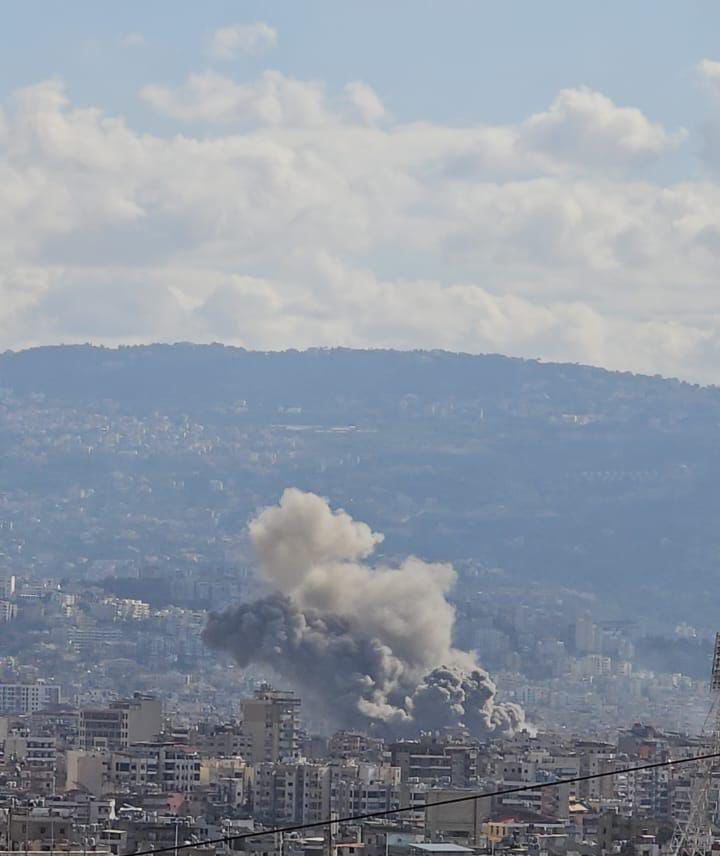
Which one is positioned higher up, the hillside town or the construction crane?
the construction crane

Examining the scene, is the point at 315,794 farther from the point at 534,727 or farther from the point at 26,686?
the point at 26,686

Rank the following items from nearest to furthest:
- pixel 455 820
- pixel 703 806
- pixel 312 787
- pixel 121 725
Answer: pixel 703 806, pixel 455 820, pixel 312 787, pixel 121 725

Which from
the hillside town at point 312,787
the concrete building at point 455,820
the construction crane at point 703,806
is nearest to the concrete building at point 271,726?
the hillside town at point 312,787

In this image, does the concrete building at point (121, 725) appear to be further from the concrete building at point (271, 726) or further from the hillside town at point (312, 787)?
the concrete building at point (271, 726)

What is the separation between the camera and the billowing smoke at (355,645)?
108 m

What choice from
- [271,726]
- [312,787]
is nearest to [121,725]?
[271,726]

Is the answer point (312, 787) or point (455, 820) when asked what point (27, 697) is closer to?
point (312, 787)

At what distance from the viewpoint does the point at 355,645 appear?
10762cm

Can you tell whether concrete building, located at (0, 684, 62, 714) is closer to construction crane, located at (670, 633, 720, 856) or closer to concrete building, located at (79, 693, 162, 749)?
concrete building, located at (79, 693, 162, 749)

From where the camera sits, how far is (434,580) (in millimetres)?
143250

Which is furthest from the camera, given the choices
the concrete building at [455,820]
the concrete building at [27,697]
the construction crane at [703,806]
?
the concrete building at [27,697]

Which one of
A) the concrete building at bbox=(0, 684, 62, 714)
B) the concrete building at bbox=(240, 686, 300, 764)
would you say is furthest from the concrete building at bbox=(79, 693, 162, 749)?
the concrete building at bbox=(0, 684, 62, 714)

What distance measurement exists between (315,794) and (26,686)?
72.4 m

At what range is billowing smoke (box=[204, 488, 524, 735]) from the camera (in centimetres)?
10788
